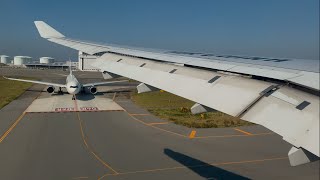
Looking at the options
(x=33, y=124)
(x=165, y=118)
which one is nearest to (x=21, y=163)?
(x=33, y=124)

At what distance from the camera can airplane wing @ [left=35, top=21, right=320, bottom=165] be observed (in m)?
4.15

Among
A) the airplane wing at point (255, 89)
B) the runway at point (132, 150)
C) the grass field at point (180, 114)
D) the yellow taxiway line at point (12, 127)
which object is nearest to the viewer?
the airplane wing at point (255, 89)

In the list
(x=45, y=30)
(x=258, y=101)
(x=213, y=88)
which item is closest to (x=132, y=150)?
(x=45, y=30)

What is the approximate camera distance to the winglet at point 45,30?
15.7 metres

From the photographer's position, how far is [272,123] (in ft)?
14.6

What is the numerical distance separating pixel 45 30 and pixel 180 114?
20673mm

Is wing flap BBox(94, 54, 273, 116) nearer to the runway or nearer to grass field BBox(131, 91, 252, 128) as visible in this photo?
the runway

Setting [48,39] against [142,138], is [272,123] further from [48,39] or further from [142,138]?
[142,138]

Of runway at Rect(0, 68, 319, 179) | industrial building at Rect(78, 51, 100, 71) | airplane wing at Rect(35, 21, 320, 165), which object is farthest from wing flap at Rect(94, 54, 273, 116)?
runway at Rect(0, 68, 319, 179)

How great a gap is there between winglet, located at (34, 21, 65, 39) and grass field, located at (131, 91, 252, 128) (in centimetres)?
1153

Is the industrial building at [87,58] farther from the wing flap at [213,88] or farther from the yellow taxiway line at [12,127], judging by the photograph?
the yellow taxiway line at [12,127]

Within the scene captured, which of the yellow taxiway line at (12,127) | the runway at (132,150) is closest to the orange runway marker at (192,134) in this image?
the runway at (132,150)

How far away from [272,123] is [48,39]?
13.1m

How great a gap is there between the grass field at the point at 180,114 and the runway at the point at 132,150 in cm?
161
